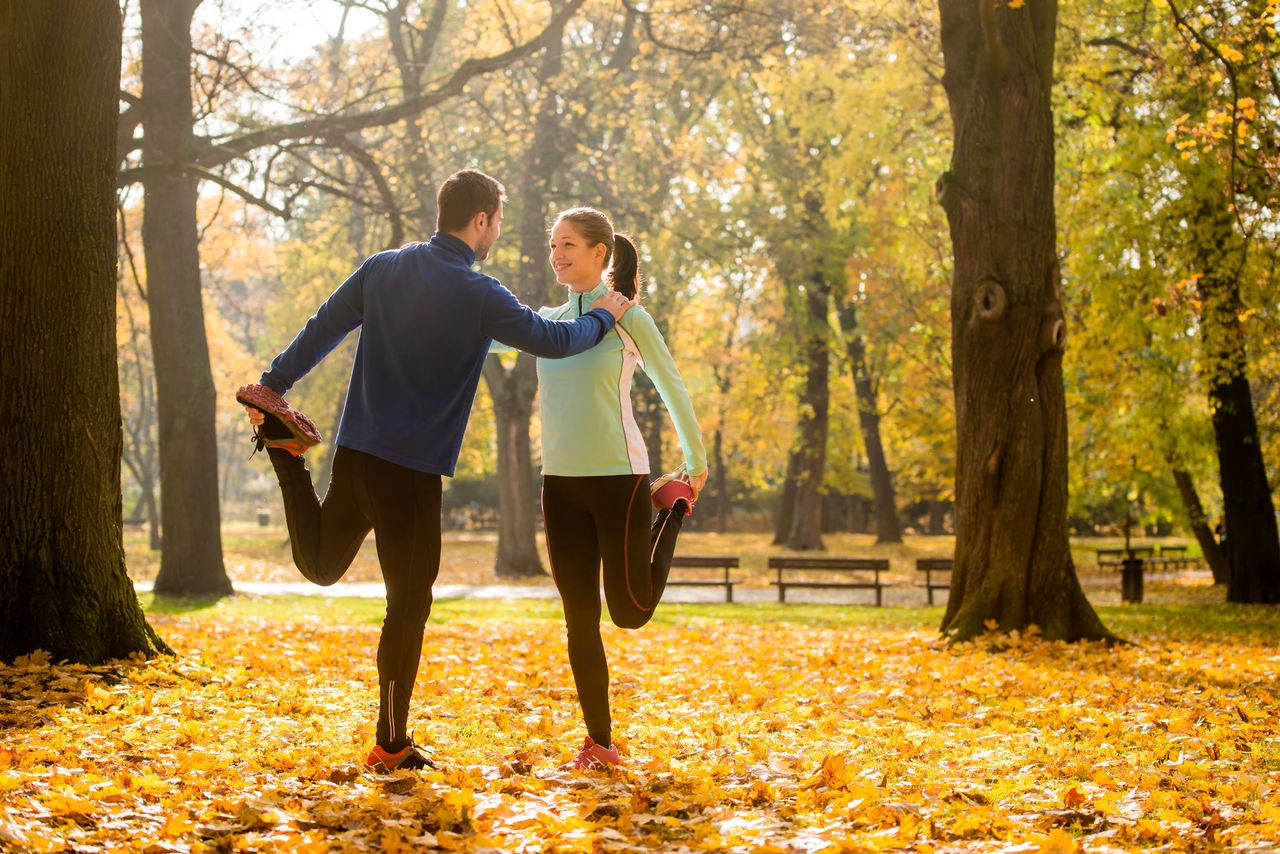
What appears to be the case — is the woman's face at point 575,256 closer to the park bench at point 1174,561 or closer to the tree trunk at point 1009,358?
the tree trunk at point 1009,358

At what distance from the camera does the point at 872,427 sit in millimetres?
33281

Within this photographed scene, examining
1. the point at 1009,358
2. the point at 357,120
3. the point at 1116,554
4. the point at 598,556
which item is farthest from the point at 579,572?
the point at 1116,554

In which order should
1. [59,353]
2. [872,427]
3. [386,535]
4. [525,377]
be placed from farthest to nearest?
[872,427], [525,377], [59,353], [386,535]

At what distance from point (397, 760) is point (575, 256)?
2016 mm

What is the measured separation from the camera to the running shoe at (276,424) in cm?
458

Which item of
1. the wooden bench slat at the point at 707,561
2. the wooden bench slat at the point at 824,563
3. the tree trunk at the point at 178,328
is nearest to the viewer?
the tree trunk at the point at 178,328

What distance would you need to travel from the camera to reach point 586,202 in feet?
71.4

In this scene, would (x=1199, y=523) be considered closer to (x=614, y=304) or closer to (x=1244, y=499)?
(x=1244, y=499)

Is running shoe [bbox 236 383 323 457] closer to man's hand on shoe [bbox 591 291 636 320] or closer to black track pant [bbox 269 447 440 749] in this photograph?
black track pant [bbox 269 447 440 749]

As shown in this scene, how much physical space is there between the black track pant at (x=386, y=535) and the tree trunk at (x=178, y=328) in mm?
11442

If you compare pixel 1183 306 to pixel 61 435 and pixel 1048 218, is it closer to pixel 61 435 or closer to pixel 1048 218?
pixel 1048 218

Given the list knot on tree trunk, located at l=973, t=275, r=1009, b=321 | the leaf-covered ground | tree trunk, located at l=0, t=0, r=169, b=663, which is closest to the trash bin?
the leaf-covered ground

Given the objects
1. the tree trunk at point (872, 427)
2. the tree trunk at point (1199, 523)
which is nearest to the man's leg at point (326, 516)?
the tree trunk at point (1199, 523)

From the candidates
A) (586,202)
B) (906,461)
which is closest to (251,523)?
(906,461)
